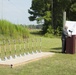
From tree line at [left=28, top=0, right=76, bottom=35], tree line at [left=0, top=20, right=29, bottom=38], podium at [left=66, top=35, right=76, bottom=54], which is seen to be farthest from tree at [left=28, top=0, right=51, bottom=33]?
podium at [left=66, top=35, right=76, bottom=54]

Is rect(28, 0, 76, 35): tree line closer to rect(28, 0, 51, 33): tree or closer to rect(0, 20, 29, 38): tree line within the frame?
rect(28, 0, 51, 33): tree

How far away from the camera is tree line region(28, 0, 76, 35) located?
53.0m

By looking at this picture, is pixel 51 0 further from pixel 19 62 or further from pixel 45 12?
pixel 19 62

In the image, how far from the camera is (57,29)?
52.7 metres

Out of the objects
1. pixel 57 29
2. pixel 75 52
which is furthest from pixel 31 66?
pixel 57 29

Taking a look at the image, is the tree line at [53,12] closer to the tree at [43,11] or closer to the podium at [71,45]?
the tree at [43,11]

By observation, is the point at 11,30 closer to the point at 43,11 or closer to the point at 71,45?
the point at 71,45

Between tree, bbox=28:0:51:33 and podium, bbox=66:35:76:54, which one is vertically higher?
tree, bbox=28:0:51:33

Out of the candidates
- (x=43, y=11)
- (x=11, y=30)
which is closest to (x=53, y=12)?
(x=43, y=11)

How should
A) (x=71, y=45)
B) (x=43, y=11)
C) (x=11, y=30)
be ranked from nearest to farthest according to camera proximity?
(x=71, y=45), (x=11, y=30), (x=43, y=11)

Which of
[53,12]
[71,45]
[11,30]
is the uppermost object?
[53,12]

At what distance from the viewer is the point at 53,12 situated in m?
56.3

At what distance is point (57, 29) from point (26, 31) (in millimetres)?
21987

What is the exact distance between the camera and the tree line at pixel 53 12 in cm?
A: 5298
